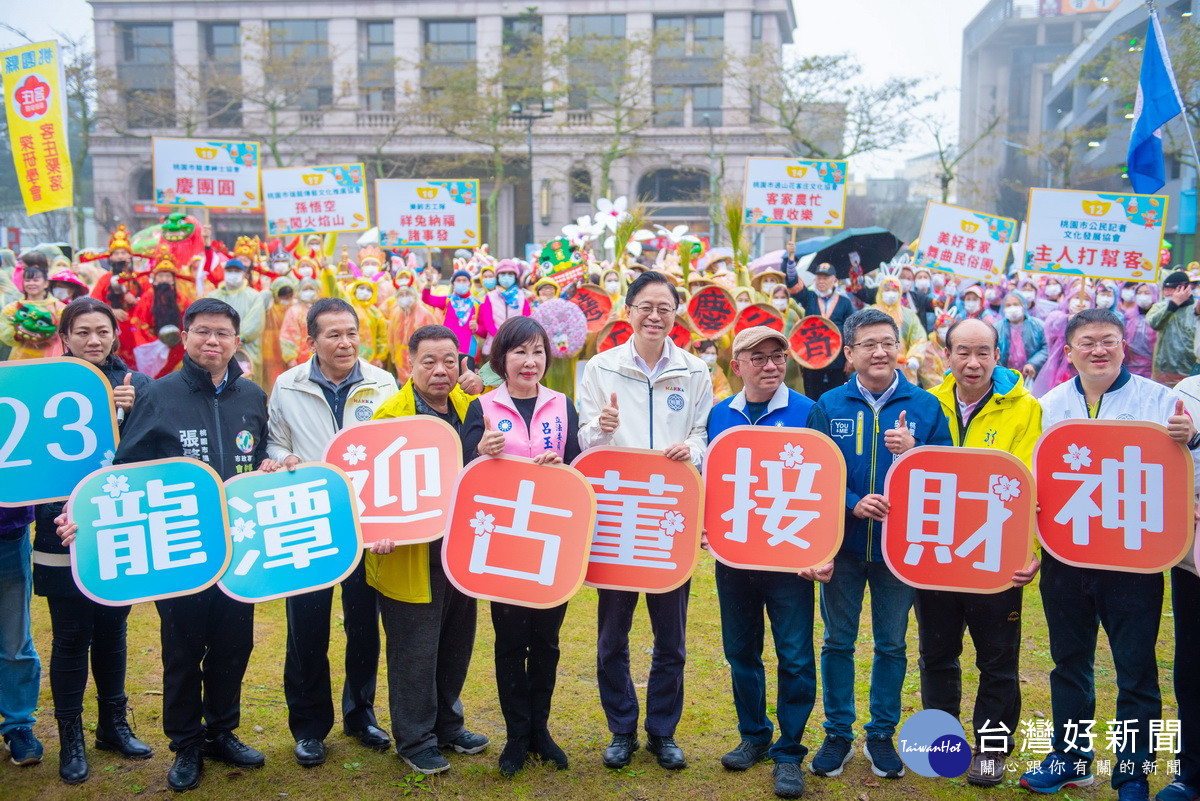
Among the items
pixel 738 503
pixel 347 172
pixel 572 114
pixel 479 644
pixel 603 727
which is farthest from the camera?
pixel 572 114

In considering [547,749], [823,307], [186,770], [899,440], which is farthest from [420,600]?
[823,307]

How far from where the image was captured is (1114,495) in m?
3.55

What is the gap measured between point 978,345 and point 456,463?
2.13 metres

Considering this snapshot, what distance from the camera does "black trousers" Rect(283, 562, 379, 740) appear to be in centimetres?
380

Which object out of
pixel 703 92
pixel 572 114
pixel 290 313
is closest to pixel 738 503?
pixel 290 313

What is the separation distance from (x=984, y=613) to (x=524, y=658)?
1830 mm

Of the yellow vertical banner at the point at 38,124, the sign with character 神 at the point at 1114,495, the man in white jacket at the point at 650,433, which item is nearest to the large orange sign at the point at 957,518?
the sign with character 神 at the point at 1114,495

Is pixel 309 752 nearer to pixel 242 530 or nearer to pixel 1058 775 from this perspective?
pixel 242 530

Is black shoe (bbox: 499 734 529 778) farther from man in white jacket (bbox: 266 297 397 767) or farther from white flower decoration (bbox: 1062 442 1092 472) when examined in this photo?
white flower decoration (bbox: 1062 442 1092 472)

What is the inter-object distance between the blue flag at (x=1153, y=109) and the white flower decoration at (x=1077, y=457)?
5788 millimetres

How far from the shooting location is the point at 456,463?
375cm

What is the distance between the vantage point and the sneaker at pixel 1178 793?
3500 millimetres

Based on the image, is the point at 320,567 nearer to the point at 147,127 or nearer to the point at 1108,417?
the point at 1108,417

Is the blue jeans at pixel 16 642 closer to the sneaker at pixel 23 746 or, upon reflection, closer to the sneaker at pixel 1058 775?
the sneaker at pixel 23 746
